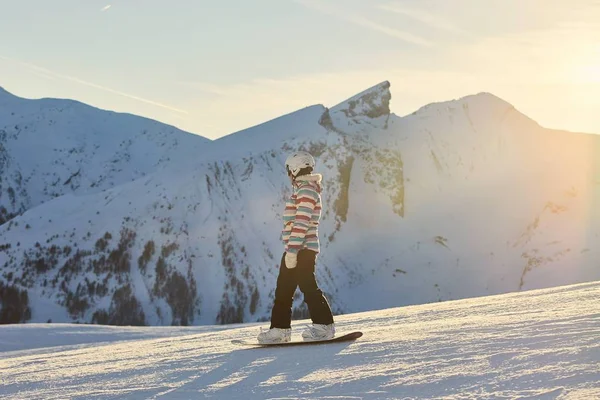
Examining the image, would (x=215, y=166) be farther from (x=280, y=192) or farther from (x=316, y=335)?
(x=316, y=335)

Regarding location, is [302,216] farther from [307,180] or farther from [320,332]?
[320,332]

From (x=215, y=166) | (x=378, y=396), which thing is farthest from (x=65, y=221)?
(x=378, y=396)

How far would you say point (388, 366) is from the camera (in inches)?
215

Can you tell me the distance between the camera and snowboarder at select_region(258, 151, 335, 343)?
304 inches

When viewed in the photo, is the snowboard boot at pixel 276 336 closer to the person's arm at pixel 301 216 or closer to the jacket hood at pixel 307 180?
the person's arm at pixel 301 216

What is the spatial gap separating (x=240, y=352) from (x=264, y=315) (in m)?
36.7

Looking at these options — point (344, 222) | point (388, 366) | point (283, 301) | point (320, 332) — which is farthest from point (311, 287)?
point (344, 222)

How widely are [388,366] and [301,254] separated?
2.55m

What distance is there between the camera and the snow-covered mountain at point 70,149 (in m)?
90.0

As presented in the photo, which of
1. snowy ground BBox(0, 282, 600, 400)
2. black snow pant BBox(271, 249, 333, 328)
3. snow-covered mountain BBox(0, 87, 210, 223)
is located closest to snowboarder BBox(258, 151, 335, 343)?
black snow pant BBox(271, 249, 333, 328)

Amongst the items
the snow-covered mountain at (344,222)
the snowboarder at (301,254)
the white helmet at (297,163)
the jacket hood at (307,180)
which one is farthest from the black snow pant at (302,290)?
the snow-covered mountain at (344,222)

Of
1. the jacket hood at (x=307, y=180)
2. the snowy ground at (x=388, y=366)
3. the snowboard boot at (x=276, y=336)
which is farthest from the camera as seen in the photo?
the snowboard boot at (x=276, y=336)

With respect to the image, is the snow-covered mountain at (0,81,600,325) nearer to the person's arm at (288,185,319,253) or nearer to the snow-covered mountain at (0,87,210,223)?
the snow-covered mountain at (0,87,210,223)

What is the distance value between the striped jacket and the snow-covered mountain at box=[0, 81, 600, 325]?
3575cm
